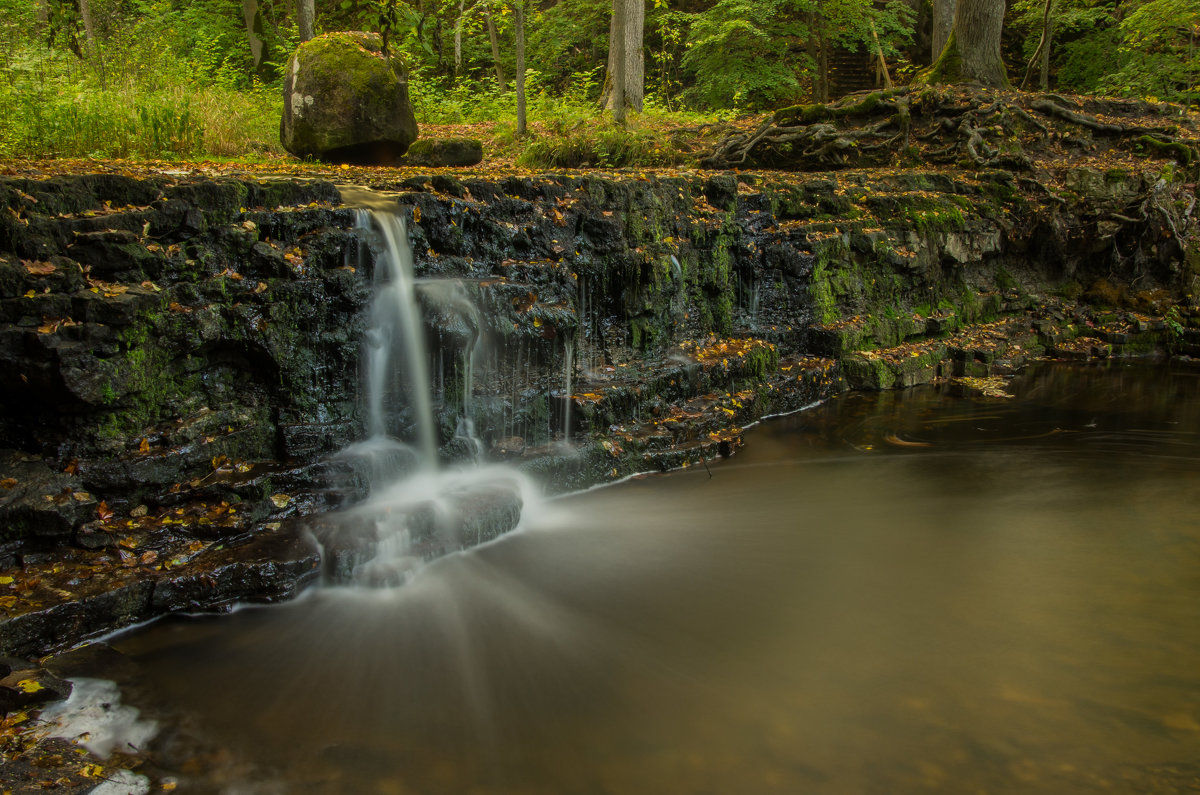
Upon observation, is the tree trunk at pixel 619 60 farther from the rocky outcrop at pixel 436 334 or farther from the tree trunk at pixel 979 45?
the tree trunk at pixel 979 45

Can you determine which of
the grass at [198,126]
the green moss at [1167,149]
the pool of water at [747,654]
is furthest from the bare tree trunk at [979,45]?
the pool of water at [747,654]

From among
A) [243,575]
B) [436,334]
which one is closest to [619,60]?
[436,334]

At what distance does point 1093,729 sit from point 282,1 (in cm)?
2927

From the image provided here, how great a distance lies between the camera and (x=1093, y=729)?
149 inches

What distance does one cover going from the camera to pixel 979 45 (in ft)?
50.7

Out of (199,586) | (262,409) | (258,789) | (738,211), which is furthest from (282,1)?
(258,789)

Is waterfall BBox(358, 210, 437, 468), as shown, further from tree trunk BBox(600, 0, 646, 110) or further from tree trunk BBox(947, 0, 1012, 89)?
tree trunk BBox(947, 0, 1012, 89)

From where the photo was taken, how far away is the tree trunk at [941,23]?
18.2 metres

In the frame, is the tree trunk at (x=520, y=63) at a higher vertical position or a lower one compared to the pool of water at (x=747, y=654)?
higher

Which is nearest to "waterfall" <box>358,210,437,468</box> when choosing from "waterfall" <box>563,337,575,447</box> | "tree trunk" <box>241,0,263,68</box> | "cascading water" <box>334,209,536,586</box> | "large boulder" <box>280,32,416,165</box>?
"cascading water" <box>334,209,536,586</box>

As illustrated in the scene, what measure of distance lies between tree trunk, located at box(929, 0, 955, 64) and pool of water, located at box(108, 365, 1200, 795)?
588 inches

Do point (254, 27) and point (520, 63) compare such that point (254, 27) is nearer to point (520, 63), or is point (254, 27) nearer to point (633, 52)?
point (520, 63)

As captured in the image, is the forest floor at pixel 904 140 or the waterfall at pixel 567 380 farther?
the forest floor at pixel 904 140

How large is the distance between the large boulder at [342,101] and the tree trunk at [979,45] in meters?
12.3
